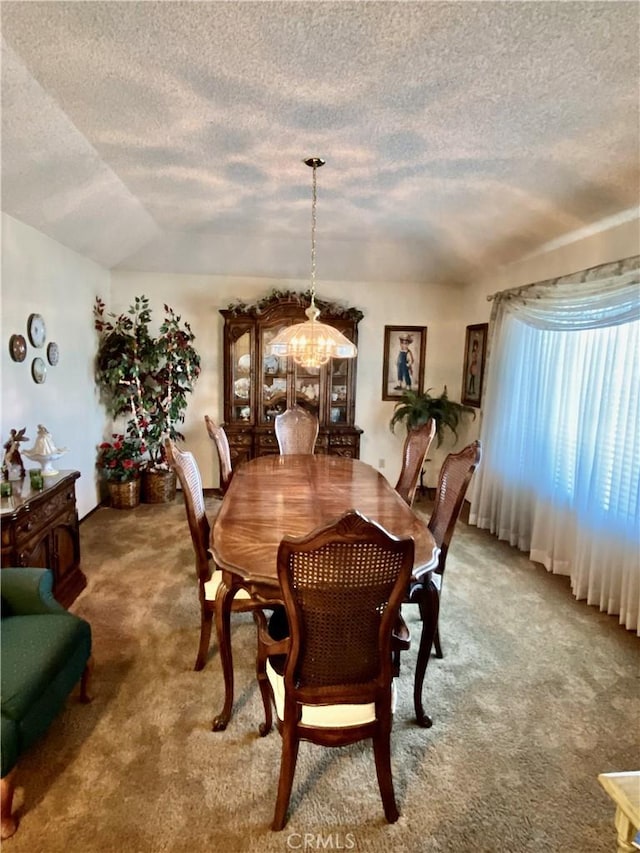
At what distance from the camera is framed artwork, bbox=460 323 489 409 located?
4.96 meters

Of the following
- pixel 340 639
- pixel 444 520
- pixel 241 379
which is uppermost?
pixel 241 379

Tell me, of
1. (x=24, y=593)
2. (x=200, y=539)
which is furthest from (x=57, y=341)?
(x=200, y=539)

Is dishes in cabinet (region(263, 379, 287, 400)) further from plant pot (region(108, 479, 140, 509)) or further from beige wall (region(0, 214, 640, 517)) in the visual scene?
plant pot (region(108, 479, 140, 509))

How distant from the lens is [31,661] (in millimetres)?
1778

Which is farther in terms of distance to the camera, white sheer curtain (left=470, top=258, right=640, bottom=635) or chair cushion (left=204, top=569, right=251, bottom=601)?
white sheer curtain (left=470, top=258, right=640, bottom=635)

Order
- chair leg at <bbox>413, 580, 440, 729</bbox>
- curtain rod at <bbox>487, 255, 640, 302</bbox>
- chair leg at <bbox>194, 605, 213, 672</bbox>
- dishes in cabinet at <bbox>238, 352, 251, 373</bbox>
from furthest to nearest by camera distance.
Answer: dishes in cabinet at <bbox>238, 352, 251, 373</bbox>
curtain rod at <bbox>487, 255, 640, 302</bbox>
chair leg at <bbox>194, 605, 213, 672</bbox>
chair leg at <bbox>413, 580, 440, 729</bbox>

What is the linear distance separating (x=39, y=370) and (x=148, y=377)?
4.87ft

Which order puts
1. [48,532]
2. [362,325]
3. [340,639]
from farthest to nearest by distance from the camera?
[362,325] → [48,532] → [340,639]

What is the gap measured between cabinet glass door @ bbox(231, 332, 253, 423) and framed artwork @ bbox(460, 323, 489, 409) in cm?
248

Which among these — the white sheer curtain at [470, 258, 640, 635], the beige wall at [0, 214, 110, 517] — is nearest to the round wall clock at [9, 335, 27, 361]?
the beige wall at [0, 214, 110, 517]

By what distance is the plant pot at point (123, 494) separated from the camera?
475cm

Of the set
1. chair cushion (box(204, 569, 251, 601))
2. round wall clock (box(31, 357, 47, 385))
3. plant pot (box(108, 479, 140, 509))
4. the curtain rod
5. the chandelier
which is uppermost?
the curtain rod

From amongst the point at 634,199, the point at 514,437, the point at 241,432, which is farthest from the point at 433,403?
the point at 634,199

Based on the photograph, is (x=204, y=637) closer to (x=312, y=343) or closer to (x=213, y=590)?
(x=213, y=590)
